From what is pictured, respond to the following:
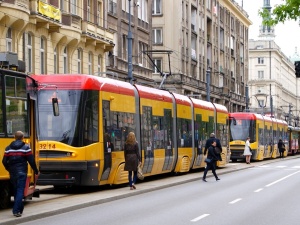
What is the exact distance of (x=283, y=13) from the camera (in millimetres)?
22859

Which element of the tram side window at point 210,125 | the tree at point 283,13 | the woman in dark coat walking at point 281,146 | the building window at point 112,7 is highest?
the building window at point 112,7

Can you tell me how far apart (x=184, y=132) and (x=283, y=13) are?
1175 cm

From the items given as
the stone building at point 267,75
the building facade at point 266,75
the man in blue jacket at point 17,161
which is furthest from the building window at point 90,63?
the building facade at point 266,75

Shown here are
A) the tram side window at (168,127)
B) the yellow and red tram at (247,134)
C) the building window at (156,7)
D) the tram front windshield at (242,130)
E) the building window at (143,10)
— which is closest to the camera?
the tram side window at (168,127)

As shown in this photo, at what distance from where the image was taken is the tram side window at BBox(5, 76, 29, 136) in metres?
16.8

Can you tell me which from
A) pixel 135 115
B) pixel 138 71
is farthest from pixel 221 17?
pixel 135 115

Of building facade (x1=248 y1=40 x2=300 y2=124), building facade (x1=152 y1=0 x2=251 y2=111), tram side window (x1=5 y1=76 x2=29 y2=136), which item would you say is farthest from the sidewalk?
building facade (x1=248 y1=40 x2=300 y2=124)

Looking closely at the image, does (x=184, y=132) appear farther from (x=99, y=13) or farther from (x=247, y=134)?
(x=247, y=134)

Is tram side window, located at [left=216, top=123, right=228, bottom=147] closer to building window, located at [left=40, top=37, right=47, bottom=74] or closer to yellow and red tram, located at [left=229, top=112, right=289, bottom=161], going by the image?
yellow and red tram, located at [left=229, top=112, right=289, bottom=161]

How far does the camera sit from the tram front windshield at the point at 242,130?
54781mm

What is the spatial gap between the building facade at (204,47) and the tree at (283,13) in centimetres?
3849

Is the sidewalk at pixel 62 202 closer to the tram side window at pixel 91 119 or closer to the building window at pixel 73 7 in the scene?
the tram side window at pixel 91 119

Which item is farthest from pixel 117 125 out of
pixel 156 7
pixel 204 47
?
pixel 204 47

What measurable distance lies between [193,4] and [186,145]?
48843mm
